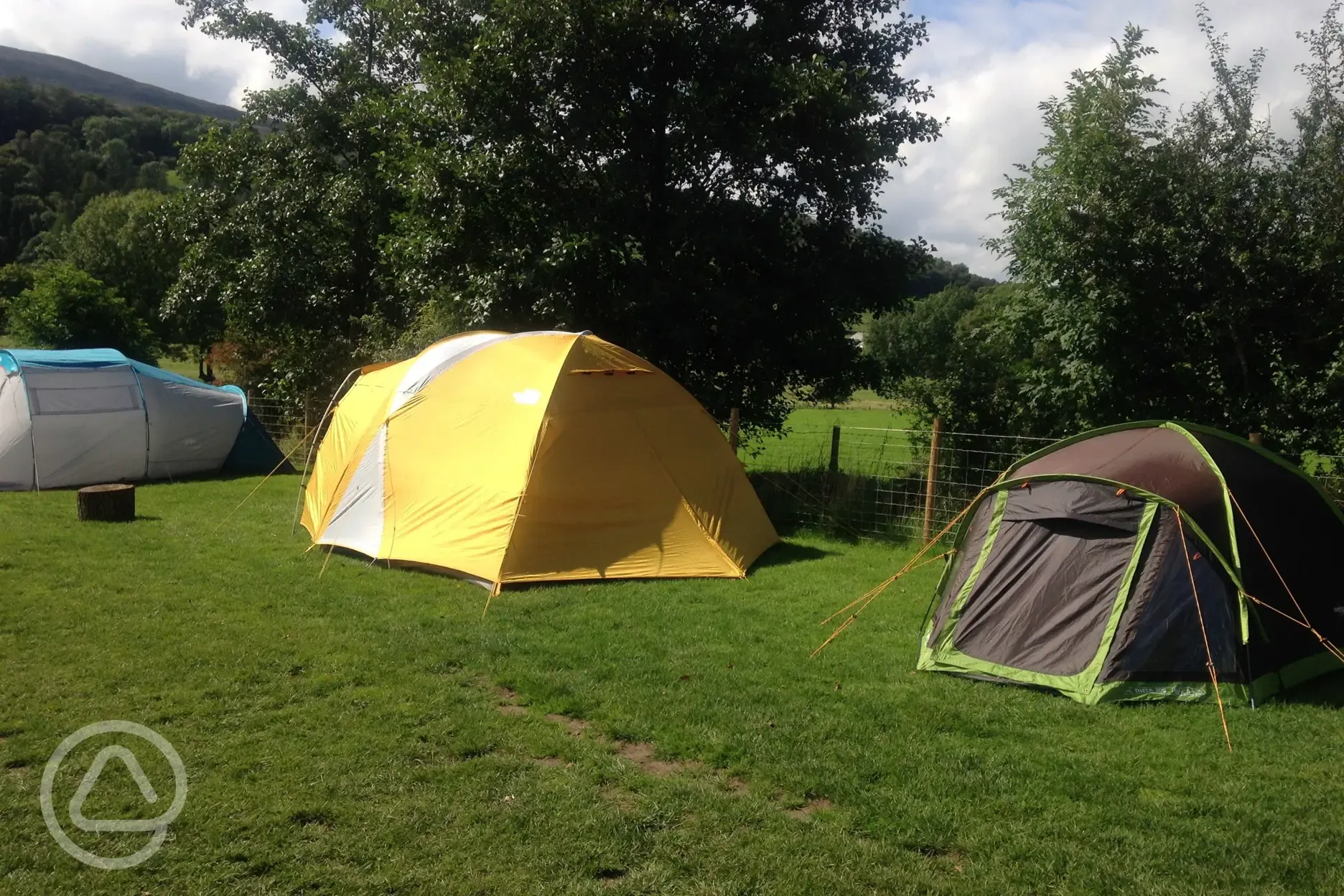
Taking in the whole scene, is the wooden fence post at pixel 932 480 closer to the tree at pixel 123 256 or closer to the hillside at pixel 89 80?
the tree at pixel 123 256

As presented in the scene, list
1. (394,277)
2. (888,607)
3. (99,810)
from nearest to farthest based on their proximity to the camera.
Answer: (99,810), (888,607), (394,277)

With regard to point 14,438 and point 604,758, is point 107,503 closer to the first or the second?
point 14,438

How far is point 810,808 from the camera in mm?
4184

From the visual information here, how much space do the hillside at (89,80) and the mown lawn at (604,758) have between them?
6436 inches

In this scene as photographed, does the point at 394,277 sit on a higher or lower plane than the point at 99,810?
higher

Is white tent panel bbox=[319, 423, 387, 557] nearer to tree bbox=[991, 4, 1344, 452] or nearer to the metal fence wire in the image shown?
the metal fence wire

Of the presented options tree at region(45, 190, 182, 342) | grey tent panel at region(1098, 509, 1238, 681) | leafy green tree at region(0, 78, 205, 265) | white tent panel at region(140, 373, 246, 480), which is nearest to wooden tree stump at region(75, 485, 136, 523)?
white tent panel at region(140, 373, 246, 480)

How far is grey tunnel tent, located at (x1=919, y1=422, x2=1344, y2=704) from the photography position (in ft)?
18.0

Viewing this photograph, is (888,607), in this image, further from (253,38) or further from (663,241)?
(253,38)

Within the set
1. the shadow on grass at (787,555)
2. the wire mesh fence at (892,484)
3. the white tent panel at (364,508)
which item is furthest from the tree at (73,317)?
the shadow on grass at (787,555)

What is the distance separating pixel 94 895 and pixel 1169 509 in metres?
5.67

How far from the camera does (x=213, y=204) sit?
1766cm

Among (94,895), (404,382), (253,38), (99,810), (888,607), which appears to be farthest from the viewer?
(253,38)

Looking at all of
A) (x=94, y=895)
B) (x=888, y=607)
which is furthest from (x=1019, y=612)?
(x=94, y=895)
